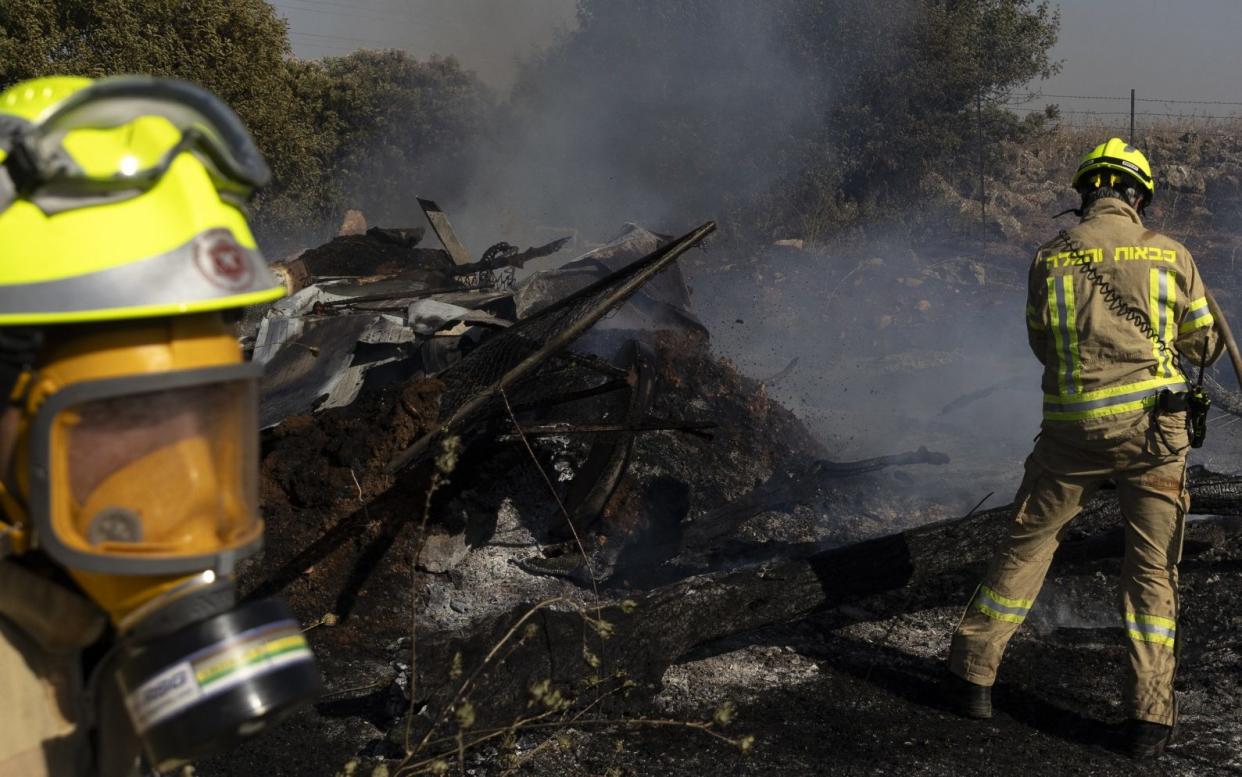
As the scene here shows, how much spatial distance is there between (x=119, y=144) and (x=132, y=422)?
29 centimetres

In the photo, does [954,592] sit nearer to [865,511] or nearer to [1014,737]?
[1014,737]

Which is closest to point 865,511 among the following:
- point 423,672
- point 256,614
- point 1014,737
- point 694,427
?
point 694,427

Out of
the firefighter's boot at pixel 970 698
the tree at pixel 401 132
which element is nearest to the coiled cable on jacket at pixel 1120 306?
the firefighter's boot at pixel 970 698

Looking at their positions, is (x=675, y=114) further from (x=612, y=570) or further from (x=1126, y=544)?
(x=1126, y=544)

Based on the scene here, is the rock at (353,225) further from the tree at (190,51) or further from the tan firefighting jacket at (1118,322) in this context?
the tan firefighting jacket at (1118,322)

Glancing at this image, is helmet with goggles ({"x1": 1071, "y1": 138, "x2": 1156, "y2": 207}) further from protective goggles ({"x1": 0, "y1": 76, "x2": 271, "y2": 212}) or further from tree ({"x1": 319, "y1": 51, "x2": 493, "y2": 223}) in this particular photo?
tree ({"x1": 319, "y1": 51, "x2": 493, "y2": 223})

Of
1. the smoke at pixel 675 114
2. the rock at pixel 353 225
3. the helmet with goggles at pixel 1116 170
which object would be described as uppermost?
the smoke at pixel 675 114

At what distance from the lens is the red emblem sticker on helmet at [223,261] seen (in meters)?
1.11

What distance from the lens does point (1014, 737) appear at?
3869mm

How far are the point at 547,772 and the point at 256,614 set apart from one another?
2521 millimetres

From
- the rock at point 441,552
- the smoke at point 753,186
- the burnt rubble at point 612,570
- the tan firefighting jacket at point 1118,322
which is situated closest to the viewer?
the burnt rubble at point 612,570

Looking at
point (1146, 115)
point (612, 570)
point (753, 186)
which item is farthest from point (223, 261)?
point (1146, 115)

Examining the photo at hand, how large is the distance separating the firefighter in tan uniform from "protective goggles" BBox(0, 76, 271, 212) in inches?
137

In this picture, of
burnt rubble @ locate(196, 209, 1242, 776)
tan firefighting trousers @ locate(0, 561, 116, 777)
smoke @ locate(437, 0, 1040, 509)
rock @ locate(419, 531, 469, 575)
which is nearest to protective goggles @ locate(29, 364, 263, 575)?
tan firefighting trousers @ locate(0, 561, 116, 777)
